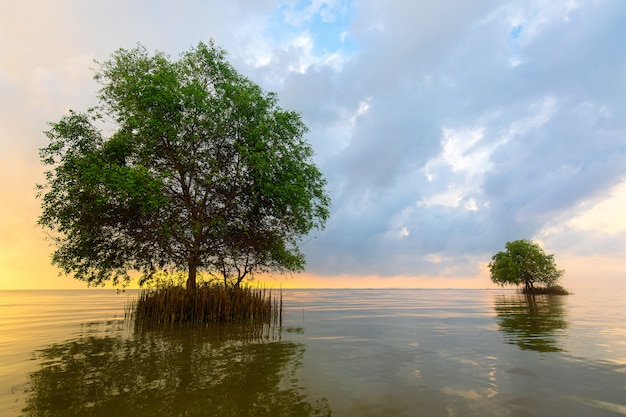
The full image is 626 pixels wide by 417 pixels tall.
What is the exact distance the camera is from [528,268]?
227 ft

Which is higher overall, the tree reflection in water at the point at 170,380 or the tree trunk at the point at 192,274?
the tree trunk at the point at 192,274

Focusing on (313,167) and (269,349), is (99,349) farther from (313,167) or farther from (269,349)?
(313,167)

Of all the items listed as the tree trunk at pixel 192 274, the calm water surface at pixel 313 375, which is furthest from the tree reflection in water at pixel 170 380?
the tree trunk at pixel 192 274

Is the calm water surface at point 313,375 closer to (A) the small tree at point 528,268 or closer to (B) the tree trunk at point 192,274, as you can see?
(B) the tree trunk at point 192,274

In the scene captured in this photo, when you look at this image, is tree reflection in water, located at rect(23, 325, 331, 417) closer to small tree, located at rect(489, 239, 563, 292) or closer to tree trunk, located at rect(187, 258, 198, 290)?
tree trunk, located at rect(187, 258, 198, 290)

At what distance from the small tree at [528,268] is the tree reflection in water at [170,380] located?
74.0m

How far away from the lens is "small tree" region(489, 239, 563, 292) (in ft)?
227

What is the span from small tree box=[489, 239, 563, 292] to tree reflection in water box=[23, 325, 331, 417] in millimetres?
74047

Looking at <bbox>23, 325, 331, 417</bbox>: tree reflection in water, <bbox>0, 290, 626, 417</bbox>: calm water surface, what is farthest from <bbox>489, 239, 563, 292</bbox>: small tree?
<bbox>23, 325, 331, 417</bbox>: tree reflection in water

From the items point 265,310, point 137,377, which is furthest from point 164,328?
point 137,377

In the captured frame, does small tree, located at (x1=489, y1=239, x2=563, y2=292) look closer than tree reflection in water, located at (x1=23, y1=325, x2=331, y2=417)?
No

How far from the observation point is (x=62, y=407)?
5797 mm

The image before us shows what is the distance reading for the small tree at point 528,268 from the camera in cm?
6919

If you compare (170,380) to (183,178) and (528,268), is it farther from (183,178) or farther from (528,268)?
(528,268)
